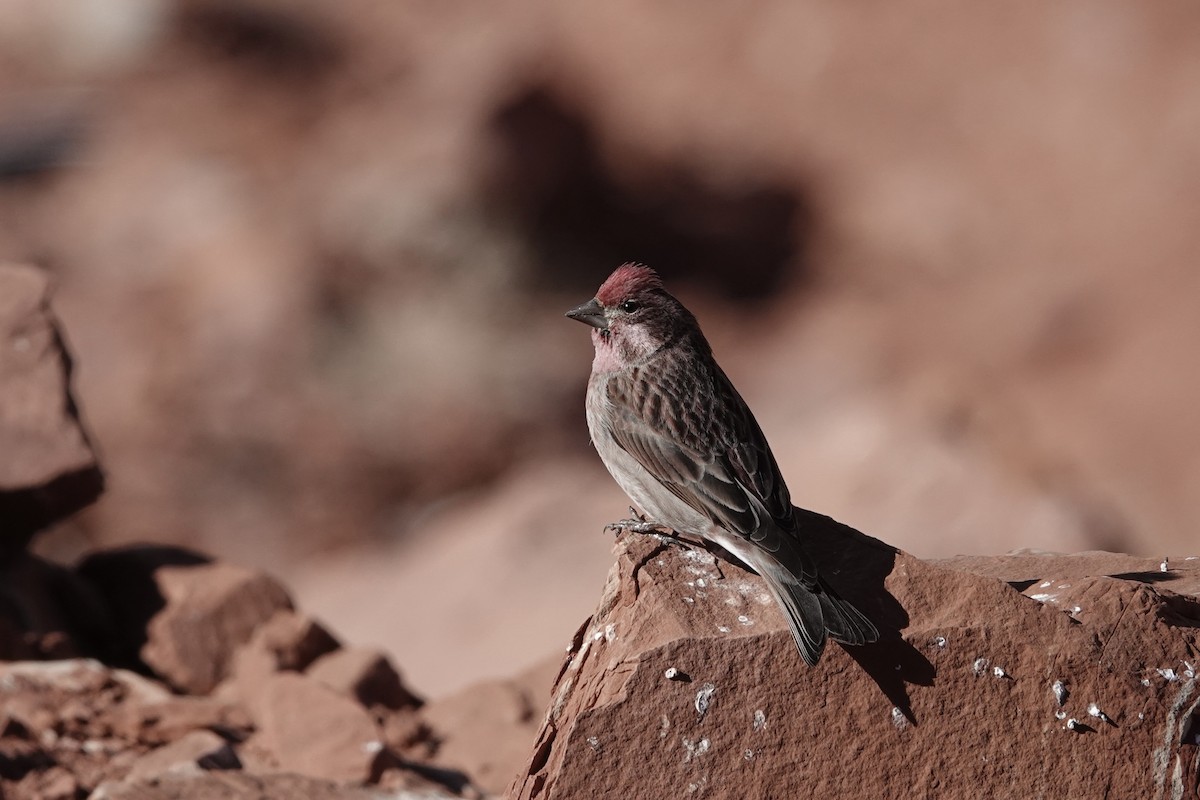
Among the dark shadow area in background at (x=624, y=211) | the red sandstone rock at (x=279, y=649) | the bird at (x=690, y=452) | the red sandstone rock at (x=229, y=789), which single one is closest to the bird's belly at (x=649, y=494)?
the bird at (x=690, y=452)

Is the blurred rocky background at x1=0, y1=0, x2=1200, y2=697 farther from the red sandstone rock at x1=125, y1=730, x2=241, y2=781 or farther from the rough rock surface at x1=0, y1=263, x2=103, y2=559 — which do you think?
the red sandstone rock at x1=125, y1=730, x2=241, y2=781

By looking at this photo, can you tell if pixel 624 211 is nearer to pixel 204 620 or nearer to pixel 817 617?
pixel 204 620

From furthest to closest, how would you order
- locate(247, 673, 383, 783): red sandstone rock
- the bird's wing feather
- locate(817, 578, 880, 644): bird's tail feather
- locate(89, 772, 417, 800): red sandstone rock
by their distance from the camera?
1. locate(247, 673, 383, 783): red sandstone rock
2. locate(89, 772, 417, 800): red sandstone rock
3. the bird's wing feather
4. locate(817, 578, 880, 644): bird's tail feather

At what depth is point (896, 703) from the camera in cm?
451

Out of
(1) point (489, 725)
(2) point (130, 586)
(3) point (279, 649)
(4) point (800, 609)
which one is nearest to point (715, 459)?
(4) point (800, 609)

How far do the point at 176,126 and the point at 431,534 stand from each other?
22.1 feet

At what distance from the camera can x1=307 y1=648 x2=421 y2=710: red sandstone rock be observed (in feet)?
25.4

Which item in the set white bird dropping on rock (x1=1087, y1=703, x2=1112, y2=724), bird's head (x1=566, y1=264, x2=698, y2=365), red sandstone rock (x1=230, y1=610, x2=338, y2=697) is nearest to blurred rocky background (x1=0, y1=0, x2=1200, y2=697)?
red sandstone rock (x1=230, y1=610, x2=338, y2=697)

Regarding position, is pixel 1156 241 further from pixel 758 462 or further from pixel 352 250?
pixel 758 462

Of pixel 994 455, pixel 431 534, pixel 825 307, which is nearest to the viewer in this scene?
pixel 994 455

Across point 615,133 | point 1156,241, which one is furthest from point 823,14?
point 1156,241

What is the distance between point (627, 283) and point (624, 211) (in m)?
11.1

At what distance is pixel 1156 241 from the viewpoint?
1653cm

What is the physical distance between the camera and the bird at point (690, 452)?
4621mm
